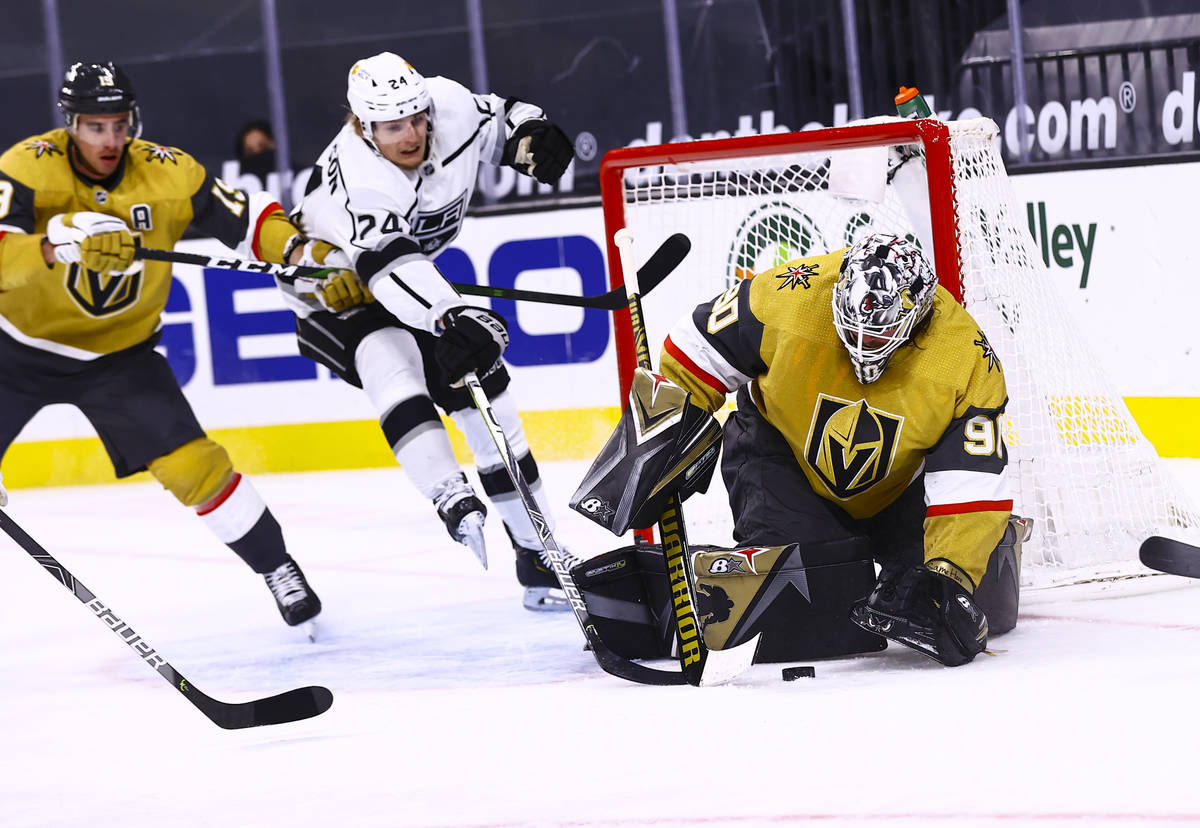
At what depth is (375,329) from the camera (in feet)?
9.32

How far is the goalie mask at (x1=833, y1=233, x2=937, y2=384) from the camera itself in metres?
2.16

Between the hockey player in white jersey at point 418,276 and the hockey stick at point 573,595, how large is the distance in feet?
0.31

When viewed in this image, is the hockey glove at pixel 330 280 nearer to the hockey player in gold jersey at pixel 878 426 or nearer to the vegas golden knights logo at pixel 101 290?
the vegas golden knights logo at pixel 101 290

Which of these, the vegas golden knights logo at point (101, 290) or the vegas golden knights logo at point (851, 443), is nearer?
the vegas golden knights logo at point (851, 443)

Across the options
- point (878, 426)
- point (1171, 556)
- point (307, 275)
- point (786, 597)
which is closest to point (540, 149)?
point (307, 275)

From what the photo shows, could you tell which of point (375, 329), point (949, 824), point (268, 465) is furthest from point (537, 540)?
point (268, 465)

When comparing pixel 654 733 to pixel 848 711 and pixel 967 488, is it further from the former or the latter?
pixel 967 488

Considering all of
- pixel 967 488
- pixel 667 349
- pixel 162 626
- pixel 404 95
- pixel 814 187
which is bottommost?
pixel 162 626

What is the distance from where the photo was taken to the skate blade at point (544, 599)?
118 inches

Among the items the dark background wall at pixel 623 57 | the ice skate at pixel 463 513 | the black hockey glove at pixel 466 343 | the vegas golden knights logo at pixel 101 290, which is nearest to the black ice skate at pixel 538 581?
the ice skate at pixel 463 513

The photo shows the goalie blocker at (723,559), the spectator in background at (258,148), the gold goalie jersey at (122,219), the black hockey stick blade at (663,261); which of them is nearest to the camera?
the goalie blocker at (723,559)

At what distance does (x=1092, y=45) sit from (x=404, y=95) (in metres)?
2.85

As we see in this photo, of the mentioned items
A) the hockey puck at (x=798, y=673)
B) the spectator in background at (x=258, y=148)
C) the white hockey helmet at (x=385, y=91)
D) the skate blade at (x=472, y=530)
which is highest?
the spectator in background at (x=258, y=148)

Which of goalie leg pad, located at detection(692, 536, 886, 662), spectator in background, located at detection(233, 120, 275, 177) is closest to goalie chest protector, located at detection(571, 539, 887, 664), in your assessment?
goalie leg pad, located at detection(692, 536, 886, 662)
